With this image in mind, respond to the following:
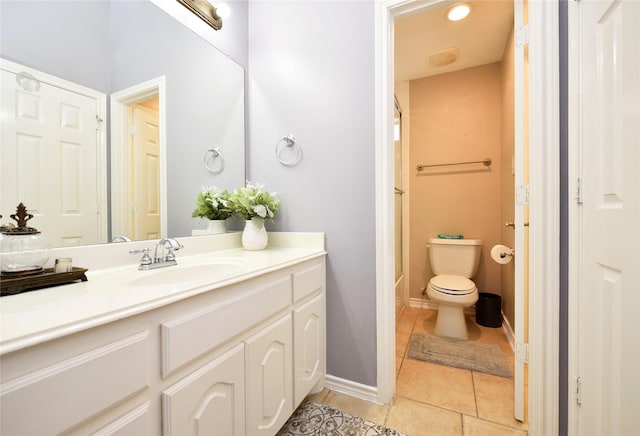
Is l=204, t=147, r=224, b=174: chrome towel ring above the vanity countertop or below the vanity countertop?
above

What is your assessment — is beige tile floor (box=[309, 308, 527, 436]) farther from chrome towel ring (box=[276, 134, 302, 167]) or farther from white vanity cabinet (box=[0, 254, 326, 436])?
chrome towel ring (box=[276, 134, 302, 167])

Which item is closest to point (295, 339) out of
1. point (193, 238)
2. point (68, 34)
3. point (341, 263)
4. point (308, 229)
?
point (341, 263)

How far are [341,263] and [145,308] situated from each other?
1040mm

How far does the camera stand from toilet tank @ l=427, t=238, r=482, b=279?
2486 mm

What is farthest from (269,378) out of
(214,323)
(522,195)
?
(522,195)

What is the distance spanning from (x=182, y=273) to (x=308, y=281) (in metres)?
0.57

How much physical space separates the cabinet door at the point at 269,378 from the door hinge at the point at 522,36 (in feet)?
5.38

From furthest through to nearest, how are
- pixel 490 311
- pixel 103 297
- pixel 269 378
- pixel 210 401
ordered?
pixel 490 311, pixel 269 378, pixel 210 401, pixel 103 297

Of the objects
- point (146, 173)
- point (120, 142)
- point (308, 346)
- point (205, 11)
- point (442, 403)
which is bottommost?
point (442, 403)

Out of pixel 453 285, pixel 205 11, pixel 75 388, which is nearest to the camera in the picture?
pixel 75 388

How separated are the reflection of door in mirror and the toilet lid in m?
2.15

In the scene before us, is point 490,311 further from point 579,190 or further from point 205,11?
point 205,11

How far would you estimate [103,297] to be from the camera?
668mm

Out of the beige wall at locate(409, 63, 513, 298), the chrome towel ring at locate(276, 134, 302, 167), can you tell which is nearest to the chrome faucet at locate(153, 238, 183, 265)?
the chrome towel ring at locate(276, 134, 302, 167)
